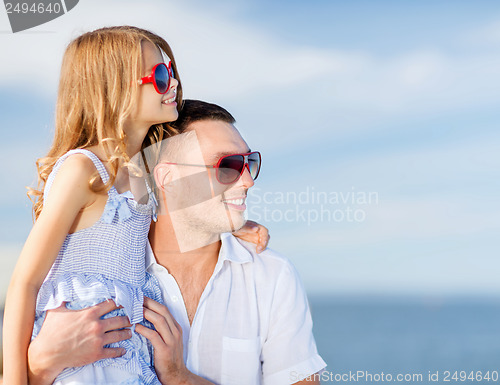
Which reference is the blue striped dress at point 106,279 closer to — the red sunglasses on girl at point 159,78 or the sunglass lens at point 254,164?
the red sunglasses on girl at point 159,78

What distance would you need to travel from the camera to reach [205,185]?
3.71m

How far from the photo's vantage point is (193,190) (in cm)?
373

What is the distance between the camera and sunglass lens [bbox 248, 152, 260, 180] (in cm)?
376

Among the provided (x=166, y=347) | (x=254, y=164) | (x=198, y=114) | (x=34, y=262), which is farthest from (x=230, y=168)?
(x=34, y=262)

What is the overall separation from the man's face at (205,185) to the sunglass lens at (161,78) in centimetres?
46

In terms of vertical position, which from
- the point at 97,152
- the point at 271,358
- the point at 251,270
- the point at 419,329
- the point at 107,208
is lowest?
the point at 419,329

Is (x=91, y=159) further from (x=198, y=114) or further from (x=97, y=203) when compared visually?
(x=198, y=114)

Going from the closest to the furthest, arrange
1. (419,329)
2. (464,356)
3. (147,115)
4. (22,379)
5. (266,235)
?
(22,379) → (147,115) → (266,235) → (464,356) → (419,329)

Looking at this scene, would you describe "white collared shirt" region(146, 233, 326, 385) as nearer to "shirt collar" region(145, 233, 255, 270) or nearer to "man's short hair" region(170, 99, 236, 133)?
"shirt collar" region(145, 233, 255, 270)

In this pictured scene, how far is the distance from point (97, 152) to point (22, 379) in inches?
43.9

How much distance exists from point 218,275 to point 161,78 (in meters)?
1.11

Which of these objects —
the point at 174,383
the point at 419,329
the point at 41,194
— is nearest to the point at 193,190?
the point at 41,194

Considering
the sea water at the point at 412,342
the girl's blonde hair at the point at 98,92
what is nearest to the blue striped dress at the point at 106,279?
the girl's blonde hair at the point at 98,92

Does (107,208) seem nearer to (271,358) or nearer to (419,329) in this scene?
(271,358)
